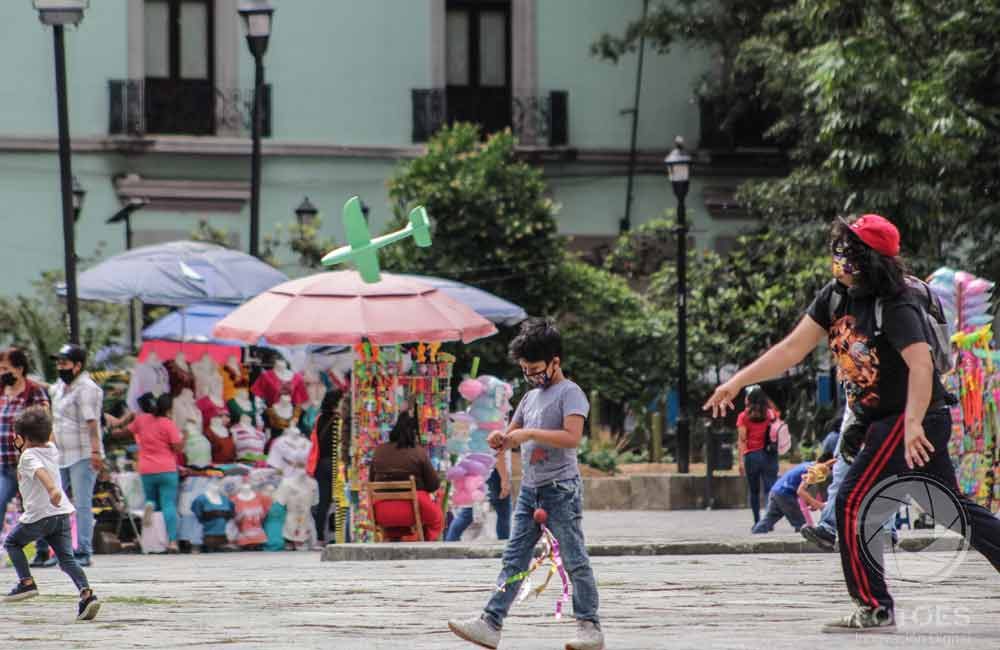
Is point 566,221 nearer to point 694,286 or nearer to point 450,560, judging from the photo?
point 694,286

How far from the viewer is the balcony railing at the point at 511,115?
1361 inches

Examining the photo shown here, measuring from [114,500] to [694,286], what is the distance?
12.5m

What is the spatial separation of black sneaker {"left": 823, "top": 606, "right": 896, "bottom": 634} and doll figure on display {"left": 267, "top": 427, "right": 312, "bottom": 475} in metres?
10.8

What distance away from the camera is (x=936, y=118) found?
76.0 feet

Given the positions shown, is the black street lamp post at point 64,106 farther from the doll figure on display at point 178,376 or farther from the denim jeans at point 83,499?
the denim jeans at point 83,499

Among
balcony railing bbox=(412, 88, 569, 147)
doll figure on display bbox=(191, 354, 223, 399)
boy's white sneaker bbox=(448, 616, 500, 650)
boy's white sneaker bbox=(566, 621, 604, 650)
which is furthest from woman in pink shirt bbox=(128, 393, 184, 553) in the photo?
balcony railing bbox=(412, 88, 569, 147)

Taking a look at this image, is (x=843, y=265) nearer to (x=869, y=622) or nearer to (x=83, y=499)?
(x=869, y=622)

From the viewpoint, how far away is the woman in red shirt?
1844 cm

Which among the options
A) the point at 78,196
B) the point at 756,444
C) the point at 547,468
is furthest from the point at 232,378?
the point at 547,468

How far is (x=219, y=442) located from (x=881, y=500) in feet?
39.2

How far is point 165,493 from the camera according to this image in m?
18.0

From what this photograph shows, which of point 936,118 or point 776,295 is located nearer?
point 936,118

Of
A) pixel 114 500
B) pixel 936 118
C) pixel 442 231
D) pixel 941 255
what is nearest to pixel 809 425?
pixel 941 255

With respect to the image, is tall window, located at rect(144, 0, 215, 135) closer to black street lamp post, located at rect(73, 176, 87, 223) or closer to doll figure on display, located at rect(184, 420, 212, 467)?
black street lamp post, located at rect(73, 176, 87, 223)
